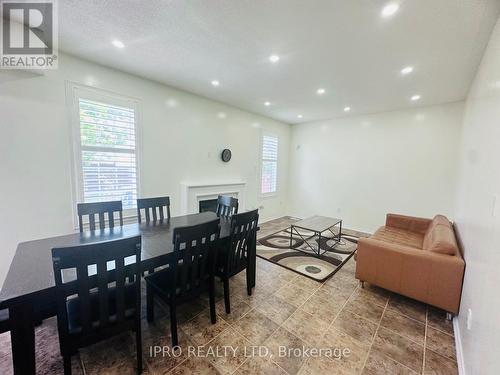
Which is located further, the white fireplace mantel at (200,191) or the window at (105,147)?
the white fireplace mantel at (200,191)

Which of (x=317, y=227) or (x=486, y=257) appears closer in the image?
(x=486, y=257)

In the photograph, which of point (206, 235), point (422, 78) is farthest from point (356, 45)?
point (206, 235)

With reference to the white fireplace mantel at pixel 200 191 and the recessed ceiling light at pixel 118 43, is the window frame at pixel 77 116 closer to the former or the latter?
the recessed ceiling light at pixel 118 43

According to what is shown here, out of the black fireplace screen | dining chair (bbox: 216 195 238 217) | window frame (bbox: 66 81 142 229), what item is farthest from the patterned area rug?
window frame (bbox: 66 81 142 229)

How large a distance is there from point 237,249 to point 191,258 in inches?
24.4

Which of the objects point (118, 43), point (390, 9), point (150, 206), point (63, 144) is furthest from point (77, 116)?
point (390, 9)

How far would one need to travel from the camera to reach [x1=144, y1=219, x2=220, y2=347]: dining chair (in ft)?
5.41

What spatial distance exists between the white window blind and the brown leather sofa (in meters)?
3.40

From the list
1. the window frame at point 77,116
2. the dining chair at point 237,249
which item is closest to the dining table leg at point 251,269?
the dining chair at point 237,249

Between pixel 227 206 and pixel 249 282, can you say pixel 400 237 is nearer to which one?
pixel 249 282

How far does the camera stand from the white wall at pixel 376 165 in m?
4.07

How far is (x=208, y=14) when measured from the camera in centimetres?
184

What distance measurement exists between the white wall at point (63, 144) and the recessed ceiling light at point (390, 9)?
122 inches

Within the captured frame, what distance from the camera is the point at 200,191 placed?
402 cm
